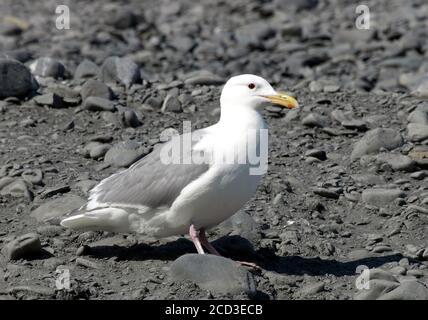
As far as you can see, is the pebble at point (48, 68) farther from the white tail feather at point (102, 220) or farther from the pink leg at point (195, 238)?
the pink leg at point (195, 238)

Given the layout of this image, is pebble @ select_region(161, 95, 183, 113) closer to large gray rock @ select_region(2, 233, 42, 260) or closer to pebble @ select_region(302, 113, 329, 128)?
pebble @ select_region(302, 113, 329, 128)

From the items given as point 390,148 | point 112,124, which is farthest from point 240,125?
point 112,124

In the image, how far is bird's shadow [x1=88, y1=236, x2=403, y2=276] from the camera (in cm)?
924

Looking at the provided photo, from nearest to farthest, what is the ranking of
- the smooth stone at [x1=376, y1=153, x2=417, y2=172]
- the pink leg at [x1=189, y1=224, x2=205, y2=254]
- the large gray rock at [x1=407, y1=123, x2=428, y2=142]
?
1. the pink leg at [x1=189, y1=224, x2=205, y2=254]
2. the smooth stone at [x1=376, y1=153, x2=417, y2=172]
3. the large gray rock at [x1=407, y1=123, x2=428, y2=142]

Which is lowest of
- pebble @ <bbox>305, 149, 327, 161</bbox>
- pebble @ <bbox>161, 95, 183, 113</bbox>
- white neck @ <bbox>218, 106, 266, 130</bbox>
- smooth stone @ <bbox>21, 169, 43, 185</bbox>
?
smooth stone @ <bbox>21, 169, 43, 185</bbox>

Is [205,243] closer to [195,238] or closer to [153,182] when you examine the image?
[195,238]

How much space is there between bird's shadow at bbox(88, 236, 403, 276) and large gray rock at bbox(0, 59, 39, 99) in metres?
4.50

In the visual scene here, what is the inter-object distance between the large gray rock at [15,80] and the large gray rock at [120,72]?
153 cm

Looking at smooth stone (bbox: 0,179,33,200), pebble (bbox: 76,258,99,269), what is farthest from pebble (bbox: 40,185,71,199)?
pebble (bbox: 76,258,99,269)

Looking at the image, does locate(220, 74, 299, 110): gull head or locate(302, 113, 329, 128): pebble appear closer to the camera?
locate(220, 74, 299, 110): gull head

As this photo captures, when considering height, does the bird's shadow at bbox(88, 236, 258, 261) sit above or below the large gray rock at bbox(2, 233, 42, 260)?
below

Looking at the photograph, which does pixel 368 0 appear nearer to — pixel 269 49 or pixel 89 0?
pixel 269 49

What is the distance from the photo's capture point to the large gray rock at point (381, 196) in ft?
35.1

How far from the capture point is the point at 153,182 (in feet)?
29.8
